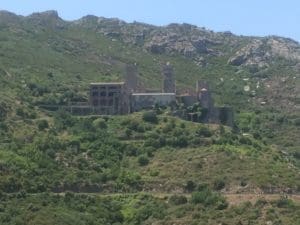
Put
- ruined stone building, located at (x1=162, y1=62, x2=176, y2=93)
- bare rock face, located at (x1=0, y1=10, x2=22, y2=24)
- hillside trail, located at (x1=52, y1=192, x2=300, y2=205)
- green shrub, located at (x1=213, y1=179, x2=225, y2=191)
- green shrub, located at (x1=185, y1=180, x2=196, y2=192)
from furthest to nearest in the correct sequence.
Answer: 1. bare rock face, located at (x1=0, y1=10, x2=22, y2=24)
2. ruined stone building, located at (x1=162, y1=62, x2=176, y2=93)
3. green shrub, located at (x1=213, y1=179, x2=225, y2=191)
4. green shrub, located at (x1=185, y1=180, x2=196, y2=192)
5. hillside trail, located at (x1=52, y1=192, x2=300, y2=205)

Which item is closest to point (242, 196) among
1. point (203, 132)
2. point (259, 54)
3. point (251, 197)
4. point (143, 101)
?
point (251, 197)

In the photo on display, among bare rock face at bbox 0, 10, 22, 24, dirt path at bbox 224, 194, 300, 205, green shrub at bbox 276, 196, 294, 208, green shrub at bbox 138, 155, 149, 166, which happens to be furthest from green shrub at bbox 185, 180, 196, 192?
bare rock face at bbox 0, 10, 22, 24

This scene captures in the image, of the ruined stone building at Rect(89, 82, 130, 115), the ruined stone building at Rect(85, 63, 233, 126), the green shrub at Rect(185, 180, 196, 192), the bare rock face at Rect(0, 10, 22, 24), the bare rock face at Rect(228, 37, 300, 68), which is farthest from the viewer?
the bare rock face at Rect(0, 10, 22, 24)

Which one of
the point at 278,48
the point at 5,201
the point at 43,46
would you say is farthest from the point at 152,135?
the point at 278,48

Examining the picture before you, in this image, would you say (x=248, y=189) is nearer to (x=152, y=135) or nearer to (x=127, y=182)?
(x=127, y=182)

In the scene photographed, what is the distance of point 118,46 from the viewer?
18488 centimetres

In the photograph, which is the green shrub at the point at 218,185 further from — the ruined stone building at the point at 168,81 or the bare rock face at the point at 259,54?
the bare rock face at the point at 259,54

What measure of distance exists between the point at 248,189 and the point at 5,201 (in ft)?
67.8

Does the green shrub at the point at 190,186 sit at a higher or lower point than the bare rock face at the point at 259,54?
lower

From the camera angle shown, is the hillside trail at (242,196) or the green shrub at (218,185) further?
the green shrub at (218,185)

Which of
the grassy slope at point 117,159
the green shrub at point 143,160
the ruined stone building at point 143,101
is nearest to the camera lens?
the grassy slope at point 117,159

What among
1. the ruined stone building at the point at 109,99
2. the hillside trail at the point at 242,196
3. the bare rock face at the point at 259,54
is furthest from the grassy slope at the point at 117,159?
the bare rock face at the point at 259,54

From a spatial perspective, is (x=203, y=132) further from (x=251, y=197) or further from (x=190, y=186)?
(x=251, y=197)

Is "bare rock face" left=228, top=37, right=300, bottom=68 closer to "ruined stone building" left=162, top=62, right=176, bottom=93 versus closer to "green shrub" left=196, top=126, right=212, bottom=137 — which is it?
"ruined stone building" left=162, top=62, right=176, bottom=93
